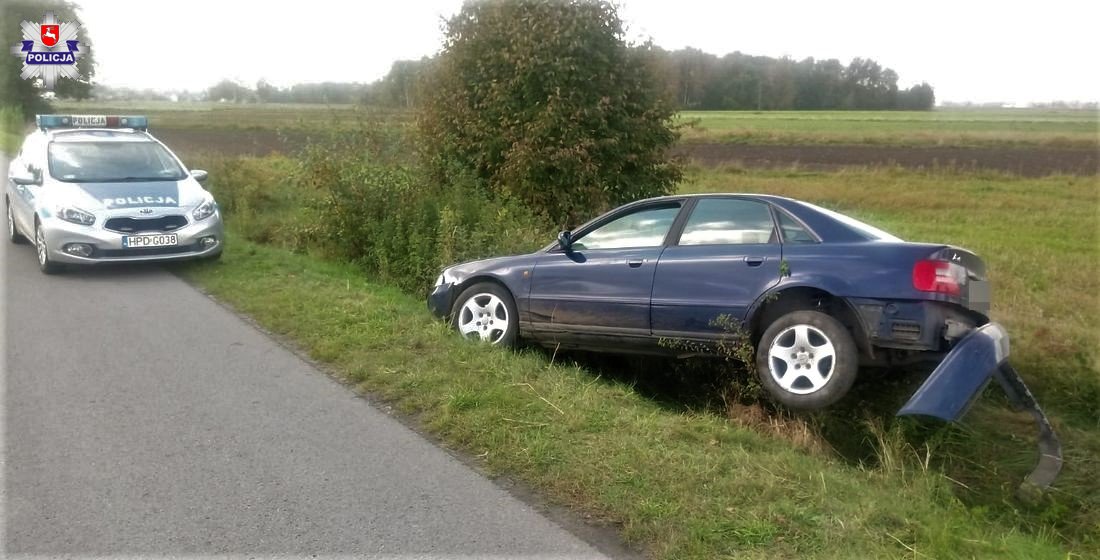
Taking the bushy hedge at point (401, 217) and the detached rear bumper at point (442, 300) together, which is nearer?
the detached rear bumper at point (442, 300)

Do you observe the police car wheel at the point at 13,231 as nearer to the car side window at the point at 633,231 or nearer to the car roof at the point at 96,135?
the car roof at the point at 96,135

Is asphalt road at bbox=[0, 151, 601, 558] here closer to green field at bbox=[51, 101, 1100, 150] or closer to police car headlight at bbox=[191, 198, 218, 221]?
police car headlight at bbox=[191, 198, 218, 221]

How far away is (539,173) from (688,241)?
371 cm

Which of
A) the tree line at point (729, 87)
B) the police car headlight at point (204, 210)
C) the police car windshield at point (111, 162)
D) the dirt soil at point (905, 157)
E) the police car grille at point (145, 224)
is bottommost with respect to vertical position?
the dirt soil at point (905, 157)

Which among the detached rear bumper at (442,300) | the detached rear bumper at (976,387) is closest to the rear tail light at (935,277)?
the detached rear bumper at (976,387)

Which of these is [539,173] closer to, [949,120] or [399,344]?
[399,344]

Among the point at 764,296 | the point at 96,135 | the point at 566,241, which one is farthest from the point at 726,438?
the point at 96,135

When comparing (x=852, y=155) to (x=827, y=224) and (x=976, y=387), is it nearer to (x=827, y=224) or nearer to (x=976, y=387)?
(x=827, y=224)

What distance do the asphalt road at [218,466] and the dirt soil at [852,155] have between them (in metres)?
18.7

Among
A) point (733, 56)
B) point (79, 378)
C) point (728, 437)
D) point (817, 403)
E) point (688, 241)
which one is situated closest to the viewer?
point (728, 437)

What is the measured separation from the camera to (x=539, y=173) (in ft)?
33.0

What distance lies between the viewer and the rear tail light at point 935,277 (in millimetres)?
5559

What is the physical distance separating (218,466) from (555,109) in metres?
6.09

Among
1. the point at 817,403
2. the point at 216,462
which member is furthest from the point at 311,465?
the point at 817,403
